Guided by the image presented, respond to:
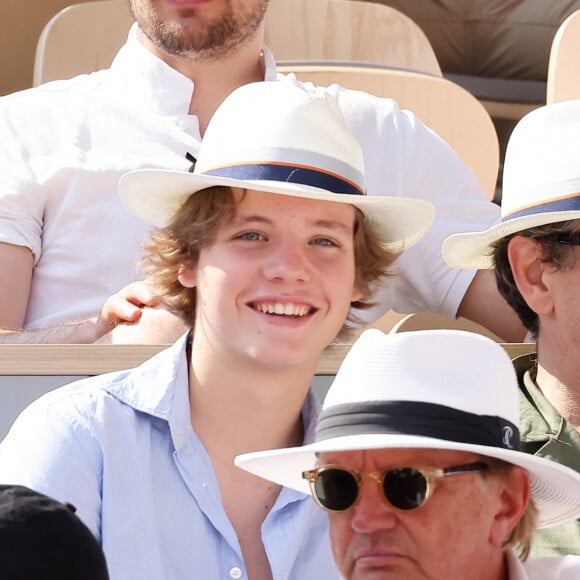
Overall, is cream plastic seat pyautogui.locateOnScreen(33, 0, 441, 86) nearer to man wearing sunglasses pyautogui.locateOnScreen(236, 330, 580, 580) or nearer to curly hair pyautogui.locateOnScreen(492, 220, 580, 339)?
curly hair pyautogui.locateOnScreen(492, 220, 580, 339)

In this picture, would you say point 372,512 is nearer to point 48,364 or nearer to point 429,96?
point 48,364

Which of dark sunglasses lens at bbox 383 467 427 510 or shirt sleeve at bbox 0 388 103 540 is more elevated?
dark sunglasses lens at bbox 383 467 427 510

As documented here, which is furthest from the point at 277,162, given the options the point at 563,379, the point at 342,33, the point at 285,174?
the point at 342,33

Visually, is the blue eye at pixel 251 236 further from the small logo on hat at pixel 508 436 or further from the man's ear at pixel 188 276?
the small logo on hat at pixel 508 436

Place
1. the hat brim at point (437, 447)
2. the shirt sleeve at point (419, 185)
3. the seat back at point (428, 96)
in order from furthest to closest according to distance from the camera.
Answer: the seat back at point (428, 96) → the shirt sleeve at point (419, 185) → the hat brim at point (437, 447)

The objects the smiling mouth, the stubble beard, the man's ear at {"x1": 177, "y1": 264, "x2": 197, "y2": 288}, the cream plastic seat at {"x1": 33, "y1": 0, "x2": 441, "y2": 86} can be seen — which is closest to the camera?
the smiling mouth

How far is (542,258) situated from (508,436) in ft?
2.30

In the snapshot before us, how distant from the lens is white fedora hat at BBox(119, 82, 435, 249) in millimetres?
2111

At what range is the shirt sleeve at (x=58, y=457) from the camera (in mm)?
1933

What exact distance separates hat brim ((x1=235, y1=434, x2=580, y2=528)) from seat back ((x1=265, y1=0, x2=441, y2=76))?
84.4 inches

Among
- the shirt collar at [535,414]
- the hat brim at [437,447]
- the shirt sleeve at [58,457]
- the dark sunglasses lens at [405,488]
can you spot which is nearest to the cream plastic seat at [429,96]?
the shirt collar at [535,414]

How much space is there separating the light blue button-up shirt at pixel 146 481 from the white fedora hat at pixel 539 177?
1.60 feet

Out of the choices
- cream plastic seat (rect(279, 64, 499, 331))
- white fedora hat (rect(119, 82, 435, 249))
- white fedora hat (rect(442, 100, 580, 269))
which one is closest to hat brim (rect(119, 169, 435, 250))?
white fedora hat (rect(119, 82, 435, 249))

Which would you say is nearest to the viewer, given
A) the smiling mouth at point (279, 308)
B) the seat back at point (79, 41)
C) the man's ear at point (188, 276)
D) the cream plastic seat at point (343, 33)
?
the smiling mouth at point (279, 308)
